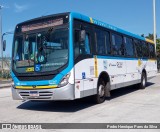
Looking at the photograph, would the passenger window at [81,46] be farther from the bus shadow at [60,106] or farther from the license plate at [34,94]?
the bus shadow at [60,106]

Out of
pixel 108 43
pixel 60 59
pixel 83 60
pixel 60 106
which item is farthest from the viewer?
pixel 108 43

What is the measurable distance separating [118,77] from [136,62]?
10.4 feet

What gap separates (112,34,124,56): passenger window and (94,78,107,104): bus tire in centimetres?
192

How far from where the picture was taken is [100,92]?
36.6 ft

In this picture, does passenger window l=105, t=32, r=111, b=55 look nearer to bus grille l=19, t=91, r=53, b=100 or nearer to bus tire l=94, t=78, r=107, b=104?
bus tire l=94, t=78, r=107, b=104

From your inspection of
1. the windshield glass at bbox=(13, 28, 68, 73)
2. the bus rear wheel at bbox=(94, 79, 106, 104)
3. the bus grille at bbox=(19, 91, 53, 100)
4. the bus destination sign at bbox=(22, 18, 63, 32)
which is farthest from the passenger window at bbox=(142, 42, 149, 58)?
the bus grille at bbox=(19, 91, 53, 100)

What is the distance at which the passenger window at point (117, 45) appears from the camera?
12743mm

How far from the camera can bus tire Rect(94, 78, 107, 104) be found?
10.9 m

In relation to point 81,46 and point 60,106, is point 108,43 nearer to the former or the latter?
point 81,46

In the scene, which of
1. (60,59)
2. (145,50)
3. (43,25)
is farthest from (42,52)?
(145,50)

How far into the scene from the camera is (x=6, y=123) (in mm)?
7871

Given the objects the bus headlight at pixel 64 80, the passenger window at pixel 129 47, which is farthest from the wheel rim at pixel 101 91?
the passenger window at pixel 129 47

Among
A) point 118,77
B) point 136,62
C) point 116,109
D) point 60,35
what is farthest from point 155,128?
point 136,62

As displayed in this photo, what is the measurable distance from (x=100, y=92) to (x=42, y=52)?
2.93 metres
